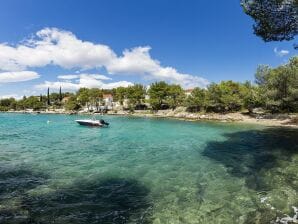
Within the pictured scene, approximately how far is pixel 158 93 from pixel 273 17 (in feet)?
321

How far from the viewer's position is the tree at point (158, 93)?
12225 centimetres

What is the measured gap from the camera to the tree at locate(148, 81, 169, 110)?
12225 cm

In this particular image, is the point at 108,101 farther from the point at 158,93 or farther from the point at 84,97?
the point at 158,93

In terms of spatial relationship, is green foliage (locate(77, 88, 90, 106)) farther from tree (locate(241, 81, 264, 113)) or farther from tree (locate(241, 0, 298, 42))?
tree (locate(241, 0, 298, 42))

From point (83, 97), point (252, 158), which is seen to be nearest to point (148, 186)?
point (252, 158)

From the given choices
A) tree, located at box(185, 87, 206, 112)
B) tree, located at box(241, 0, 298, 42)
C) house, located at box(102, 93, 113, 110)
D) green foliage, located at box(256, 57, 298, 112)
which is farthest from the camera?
house, located at box(102, 93, 113, 110)

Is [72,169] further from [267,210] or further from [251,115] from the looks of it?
[251,115]

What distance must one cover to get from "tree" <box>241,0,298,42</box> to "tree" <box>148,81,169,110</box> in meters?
96.3

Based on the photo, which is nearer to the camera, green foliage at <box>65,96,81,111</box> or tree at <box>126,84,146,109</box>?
tree at <box>126,84,146,109</box>

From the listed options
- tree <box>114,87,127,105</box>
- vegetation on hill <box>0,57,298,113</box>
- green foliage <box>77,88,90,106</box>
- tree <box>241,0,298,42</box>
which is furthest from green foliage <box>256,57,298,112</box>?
green foliage <box>77,88,90,106</box>

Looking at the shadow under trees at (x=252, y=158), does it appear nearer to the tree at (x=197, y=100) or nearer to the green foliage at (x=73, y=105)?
the tree at (x=197, y=100)

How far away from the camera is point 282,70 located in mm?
67750

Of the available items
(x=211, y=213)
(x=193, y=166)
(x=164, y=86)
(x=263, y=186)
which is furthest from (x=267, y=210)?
(x=164, y=86)

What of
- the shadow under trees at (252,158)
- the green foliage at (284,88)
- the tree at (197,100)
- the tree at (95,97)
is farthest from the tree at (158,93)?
the shadow under trees at (252,158)
